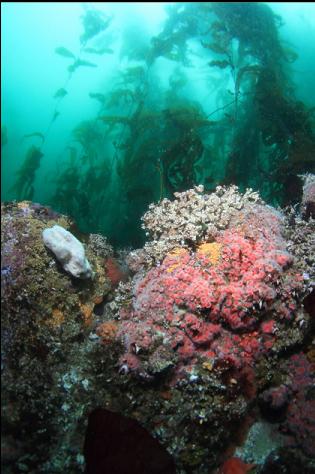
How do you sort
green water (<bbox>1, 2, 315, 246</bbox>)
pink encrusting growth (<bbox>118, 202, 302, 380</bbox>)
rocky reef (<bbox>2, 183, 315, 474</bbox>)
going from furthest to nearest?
green water (<bbox>1, 2, 315, 246</bbox>) < pink encrusting growth (<bbox>118, 202, 302, 380</bbox>) < rocky reef (<bbox>2, 183, 315, 474</bbox>)

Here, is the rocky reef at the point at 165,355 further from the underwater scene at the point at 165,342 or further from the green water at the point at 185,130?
the green water at the point at 185,130

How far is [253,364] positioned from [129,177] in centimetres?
640

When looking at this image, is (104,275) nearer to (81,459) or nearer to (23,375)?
(23,375)

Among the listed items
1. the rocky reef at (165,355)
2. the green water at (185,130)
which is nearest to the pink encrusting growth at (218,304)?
the rocky reef at (165,355)

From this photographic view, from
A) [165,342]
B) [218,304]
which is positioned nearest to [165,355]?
[165,342]

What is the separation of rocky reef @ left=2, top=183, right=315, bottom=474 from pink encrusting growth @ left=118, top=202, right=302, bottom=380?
14 millimetres

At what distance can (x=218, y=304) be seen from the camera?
3.81 m

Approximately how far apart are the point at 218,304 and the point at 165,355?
888 mm

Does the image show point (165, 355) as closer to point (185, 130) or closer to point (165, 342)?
point (165, 342)

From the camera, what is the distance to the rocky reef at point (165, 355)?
10.7 feet

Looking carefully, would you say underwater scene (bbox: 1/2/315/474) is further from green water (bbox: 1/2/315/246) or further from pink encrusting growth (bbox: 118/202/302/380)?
green water (bbox: 1/2/315/246)

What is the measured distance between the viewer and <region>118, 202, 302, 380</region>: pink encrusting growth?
146 inches

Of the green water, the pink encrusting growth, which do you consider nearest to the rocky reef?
the pink encrusting growth

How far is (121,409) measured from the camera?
3439 millimetres
